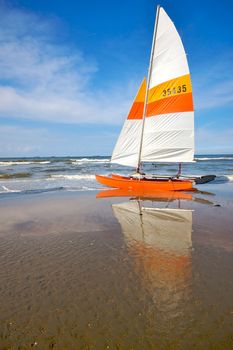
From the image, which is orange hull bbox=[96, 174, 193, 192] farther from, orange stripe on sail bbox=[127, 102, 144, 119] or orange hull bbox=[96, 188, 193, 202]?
orange stripe on sail bbox=[127, 102, 144, 119]

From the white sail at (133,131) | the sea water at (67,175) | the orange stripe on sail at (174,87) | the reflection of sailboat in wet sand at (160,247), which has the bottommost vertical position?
the sea water at (67,175)

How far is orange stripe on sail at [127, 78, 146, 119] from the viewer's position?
18.0m

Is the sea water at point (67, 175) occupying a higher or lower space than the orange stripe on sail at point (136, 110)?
lower

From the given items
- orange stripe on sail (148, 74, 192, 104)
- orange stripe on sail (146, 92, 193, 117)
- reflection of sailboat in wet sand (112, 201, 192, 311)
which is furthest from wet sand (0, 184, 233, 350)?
orange stripe on sail (148, 74, 192, 104)

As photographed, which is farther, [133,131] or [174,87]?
[133,131]

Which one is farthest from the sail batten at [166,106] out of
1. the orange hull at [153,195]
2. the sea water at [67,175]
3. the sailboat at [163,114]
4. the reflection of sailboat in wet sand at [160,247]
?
the reflection of sailboat in wet sand at [160,247]

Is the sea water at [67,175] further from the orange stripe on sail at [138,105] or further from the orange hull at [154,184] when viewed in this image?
the orange stripe on sail at [138,105]

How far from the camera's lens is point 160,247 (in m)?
6.64

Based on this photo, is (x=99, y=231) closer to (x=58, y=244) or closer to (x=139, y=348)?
(x=58, y=244)

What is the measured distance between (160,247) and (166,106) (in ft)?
39.5

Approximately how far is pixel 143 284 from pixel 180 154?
13456mm

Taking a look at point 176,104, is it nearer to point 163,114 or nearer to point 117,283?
point 163,114

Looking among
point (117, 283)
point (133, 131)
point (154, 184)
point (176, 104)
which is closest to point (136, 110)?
point (133, 131)

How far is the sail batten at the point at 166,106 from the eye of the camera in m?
16.8
